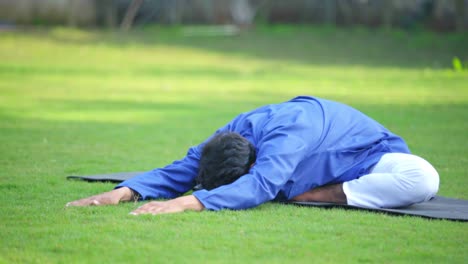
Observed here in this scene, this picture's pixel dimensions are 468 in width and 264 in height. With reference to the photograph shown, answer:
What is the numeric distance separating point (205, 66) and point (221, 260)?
59.8 feet

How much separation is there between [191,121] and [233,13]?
19.4 meters

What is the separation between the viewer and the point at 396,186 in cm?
572

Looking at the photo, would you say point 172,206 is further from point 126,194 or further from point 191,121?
point 191,121

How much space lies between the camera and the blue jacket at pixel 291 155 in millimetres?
5430

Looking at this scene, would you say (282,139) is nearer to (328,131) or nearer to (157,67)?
(328,131)

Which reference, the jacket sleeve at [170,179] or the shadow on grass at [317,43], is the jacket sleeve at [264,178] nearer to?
the jacket sleeve at [170,179]

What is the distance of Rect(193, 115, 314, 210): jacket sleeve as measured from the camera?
17.6 feet

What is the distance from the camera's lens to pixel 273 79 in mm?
19234

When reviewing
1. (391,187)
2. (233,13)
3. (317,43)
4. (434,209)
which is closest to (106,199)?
(391,187)

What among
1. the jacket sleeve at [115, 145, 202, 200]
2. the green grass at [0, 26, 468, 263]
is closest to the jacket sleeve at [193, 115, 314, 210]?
the green grass at [0, 26, 468, 263]

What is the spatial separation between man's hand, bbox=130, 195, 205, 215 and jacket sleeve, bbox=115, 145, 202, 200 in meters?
0.60

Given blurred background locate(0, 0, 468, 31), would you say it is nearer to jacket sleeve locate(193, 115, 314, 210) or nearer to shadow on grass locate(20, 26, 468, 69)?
shadow on grass locate(20, 26, 468, 69)

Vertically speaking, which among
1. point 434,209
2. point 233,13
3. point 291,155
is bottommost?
point 233,13

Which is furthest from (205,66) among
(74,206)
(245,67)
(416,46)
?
(74,206)
